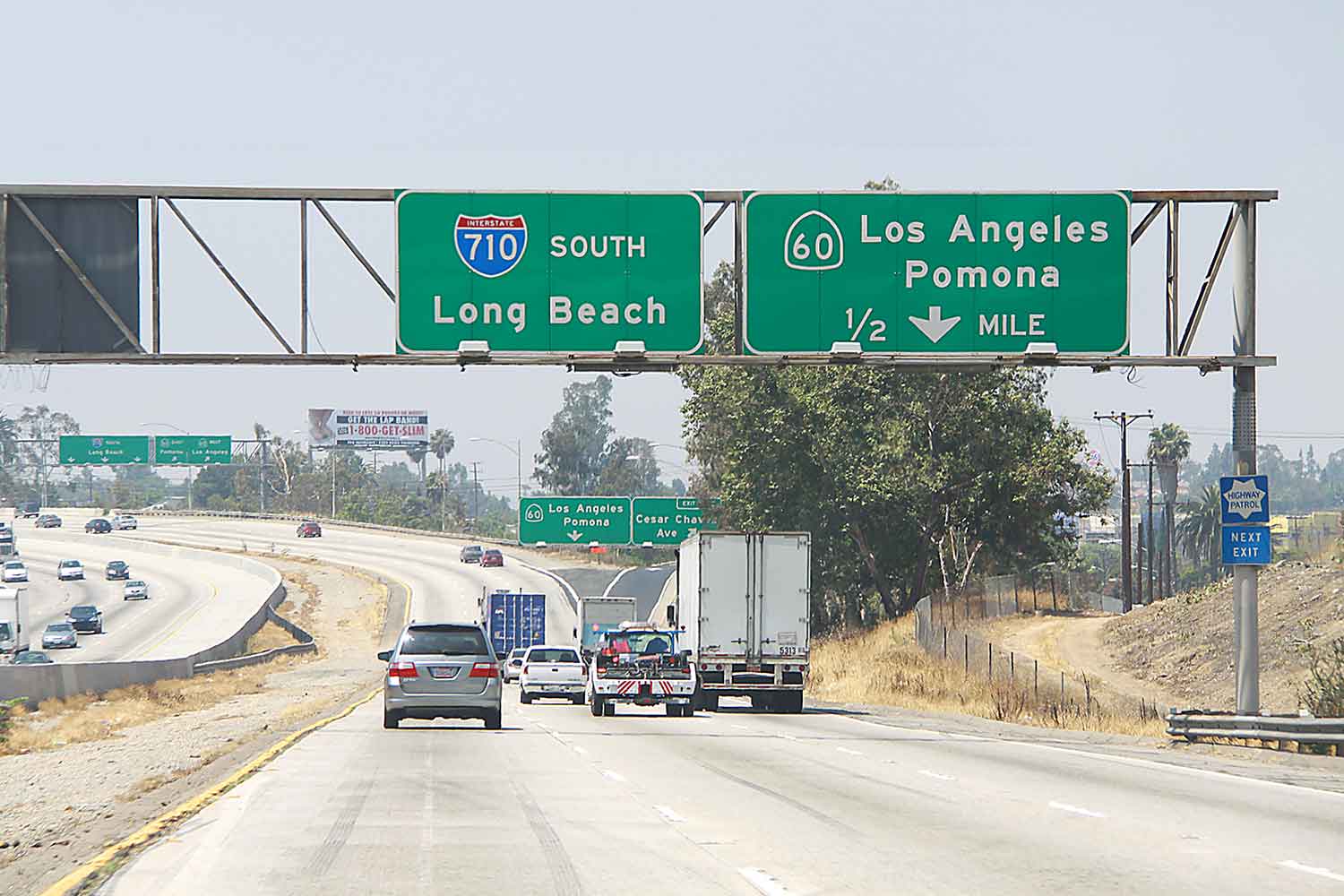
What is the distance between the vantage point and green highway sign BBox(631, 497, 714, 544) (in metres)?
75.6

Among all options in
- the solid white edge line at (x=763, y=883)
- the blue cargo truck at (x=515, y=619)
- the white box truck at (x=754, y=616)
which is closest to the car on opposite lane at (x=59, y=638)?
the blue cargo truck at (x=515, y=619)

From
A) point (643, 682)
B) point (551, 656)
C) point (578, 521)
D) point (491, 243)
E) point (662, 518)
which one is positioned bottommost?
point (551, 656)

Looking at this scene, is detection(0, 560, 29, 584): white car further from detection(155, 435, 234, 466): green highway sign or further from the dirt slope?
the dirt slope

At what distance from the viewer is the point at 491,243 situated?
26297mm

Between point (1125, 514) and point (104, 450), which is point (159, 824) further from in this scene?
point (104, 450)

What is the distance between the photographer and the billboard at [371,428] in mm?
196875

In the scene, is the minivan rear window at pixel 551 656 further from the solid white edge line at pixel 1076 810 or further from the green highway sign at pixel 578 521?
the solid white edge line at pixel 1076 810

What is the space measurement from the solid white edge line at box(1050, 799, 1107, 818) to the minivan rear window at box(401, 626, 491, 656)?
14510 mm

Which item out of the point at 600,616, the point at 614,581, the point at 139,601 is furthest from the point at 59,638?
the point at 614,581

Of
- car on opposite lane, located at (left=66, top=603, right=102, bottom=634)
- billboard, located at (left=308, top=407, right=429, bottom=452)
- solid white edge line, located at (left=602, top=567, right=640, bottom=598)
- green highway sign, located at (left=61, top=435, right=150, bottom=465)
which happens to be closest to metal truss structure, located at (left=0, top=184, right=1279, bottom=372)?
car on opposite lane, located at (left=66, top=603, right=102, bottom=634)

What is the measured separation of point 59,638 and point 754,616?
5231 centimetres

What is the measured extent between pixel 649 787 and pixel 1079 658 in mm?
42904

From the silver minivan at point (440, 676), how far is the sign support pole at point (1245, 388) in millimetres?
12439

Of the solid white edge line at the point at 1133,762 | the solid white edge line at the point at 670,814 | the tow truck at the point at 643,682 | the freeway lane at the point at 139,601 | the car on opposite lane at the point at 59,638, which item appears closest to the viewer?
the solid white edge line at the point at 670,814
